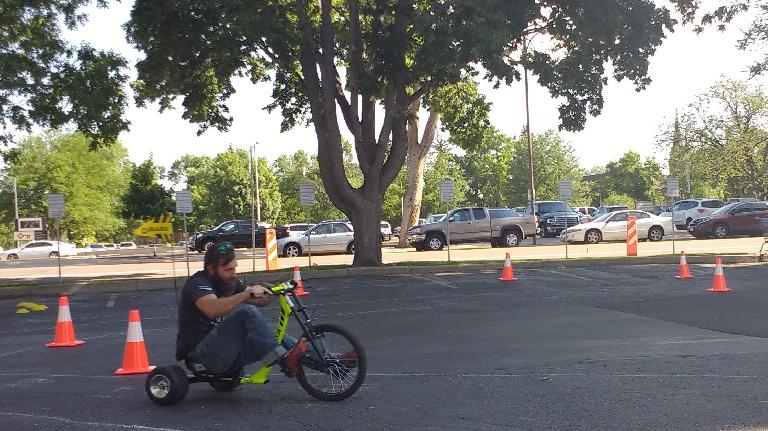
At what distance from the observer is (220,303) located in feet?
18.9

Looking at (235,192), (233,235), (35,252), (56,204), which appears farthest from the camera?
(235,192)

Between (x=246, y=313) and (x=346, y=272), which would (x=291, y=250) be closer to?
(x=346, y=272)

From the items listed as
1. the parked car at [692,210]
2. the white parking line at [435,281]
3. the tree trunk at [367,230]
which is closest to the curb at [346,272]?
the white parking line at [435,281]

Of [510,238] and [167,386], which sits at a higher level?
[510,238]

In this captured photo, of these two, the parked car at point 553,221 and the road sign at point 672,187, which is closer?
the road sign at point 672,187

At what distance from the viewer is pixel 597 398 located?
5926 millimetres

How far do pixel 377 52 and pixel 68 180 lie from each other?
180ft

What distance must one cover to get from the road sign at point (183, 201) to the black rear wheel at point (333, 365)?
52.7 ft

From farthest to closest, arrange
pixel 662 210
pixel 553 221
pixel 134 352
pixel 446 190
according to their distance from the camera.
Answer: pixel 662 210, pixel 553 221, pixel 446 190, pixel 134 352

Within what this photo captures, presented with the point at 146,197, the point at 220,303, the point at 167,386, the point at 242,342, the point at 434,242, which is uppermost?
the point at 146,197

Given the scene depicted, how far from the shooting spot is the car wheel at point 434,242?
32.1 metres

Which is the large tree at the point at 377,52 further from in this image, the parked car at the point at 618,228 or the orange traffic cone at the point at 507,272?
the parked car at the point at 618,228

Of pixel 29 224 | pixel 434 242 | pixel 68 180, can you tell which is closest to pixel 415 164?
pixel 434 242

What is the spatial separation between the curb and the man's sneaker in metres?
11.6
